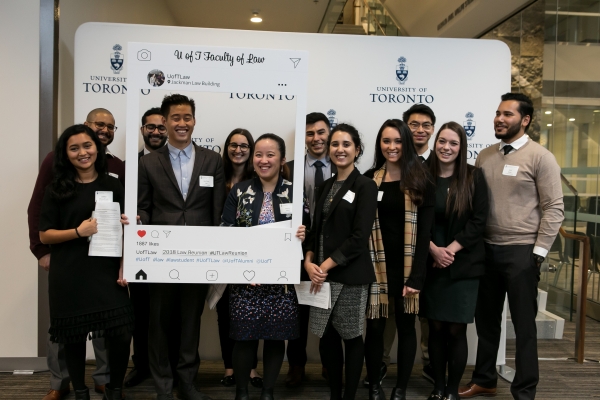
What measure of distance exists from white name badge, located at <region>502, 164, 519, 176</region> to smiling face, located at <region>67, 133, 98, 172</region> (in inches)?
96.2

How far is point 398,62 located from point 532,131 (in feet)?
9.63

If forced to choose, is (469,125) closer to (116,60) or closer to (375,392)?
(375,392)

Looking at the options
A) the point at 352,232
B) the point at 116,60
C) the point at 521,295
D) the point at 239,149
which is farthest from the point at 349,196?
the point at 116,60

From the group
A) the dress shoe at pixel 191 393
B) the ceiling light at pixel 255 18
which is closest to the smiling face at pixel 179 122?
the dress shoe at pixel 191 393

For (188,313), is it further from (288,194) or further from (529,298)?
(529,298)

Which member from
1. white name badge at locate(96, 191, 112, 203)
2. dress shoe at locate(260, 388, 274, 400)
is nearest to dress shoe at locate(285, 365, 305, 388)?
dress shoe at locate(260, 388, 274, 400)

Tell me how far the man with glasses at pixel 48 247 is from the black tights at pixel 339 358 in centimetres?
148

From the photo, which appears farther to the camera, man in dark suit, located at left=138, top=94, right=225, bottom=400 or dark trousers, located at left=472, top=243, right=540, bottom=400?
dark trousers, located at left=472, top=243, right=540, bottom=400

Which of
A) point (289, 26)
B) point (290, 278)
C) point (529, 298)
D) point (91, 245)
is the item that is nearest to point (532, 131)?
point (529, 298)

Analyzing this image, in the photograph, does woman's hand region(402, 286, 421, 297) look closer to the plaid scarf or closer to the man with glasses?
the plaid scarf

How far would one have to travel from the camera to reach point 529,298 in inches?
116

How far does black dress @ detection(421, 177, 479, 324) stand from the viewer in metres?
2.90

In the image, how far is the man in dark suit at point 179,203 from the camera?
2766 millimetres

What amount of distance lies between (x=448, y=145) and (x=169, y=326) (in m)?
2.00
